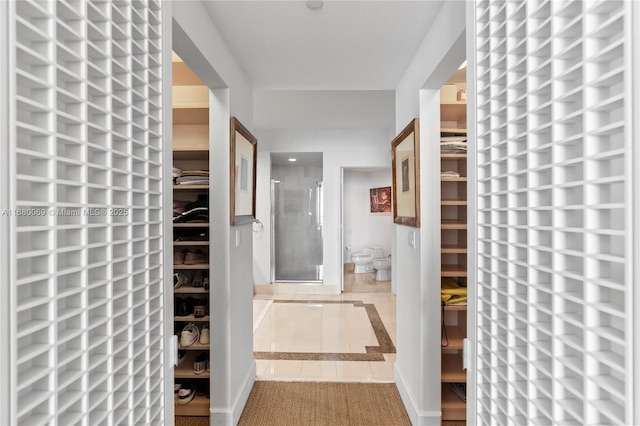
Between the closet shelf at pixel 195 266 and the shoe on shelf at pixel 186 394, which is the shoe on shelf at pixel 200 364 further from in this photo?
the closet shelf at pixel 195 266

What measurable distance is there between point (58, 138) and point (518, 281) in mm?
975

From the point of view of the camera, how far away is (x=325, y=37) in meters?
2.10

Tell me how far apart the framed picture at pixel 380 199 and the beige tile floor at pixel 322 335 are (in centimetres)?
202

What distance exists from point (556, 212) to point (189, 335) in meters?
2.40

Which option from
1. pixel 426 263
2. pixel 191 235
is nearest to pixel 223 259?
pixel 191 235

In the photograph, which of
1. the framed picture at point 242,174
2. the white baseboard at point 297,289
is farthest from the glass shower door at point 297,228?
the framed picture at point 242,174

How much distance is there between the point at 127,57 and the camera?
0.91 meters

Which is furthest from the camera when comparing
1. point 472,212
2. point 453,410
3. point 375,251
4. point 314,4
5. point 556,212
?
point 375,251

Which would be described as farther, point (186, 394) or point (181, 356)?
point (181, 356)

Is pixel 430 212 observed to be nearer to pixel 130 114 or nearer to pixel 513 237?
pixel 513 237

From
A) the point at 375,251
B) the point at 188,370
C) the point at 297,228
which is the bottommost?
the point at 188,370

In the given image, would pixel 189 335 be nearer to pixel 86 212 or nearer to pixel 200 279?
pixel 200 279

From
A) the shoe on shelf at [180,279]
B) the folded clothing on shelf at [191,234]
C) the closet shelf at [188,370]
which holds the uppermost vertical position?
the folded clothing on shelf at [191,234]

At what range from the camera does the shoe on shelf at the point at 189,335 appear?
2479 millimetres
